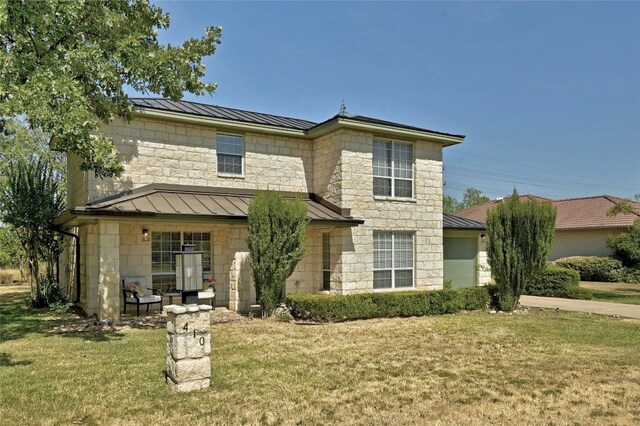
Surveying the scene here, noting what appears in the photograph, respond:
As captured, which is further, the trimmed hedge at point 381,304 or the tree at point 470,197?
the tree at point 470,197

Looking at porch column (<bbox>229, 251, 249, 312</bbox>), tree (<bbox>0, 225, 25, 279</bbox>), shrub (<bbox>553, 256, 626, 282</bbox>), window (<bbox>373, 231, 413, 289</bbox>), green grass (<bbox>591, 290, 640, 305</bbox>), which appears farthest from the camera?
shrub (<bbox>553, 256, 626, 282</bbox>)

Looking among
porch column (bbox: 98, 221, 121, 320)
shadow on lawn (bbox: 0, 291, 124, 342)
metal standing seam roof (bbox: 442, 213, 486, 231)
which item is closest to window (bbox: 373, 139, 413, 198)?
metal standing seam roof (bbox: 442, 213, 486, 231)

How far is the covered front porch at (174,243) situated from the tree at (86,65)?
164 centimetres

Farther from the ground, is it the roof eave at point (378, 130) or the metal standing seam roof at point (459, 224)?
the roof eave at point (378, 130)

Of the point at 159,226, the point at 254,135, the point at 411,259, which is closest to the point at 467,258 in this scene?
the point at 411,259

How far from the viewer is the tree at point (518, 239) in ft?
48.1

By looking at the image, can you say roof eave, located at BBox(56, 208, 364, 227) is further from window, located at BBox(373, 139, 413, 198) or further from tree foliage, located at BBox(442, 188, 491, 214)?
tree foliage, located at BBox(442, 188, 491, 214)

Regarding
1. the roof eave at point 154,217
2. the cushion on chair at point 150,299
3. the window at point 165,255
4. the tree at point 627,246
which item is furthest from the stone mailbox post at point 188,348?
the tree at point 627,246

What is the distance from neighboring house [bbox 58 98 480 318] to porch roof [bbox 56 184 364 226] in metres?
0.04

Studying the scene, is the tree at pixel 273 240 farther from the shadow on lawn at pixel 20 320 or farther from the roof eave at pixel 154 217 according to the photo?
the shadow on lawn at pixel 20 320

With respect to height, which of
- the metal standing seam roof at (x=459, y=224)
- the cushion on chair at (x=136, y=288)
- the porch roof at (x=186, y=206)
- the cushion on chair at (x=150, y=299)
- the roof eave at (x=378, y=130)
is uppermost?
the roof eave at (x=378, y=130)

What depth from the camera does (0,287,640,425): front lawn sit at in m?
5.70

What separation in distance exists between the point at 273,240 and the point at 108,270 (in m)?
4.28

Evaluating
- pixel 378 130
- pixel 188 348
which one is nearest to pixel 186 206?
pixel 378 130
